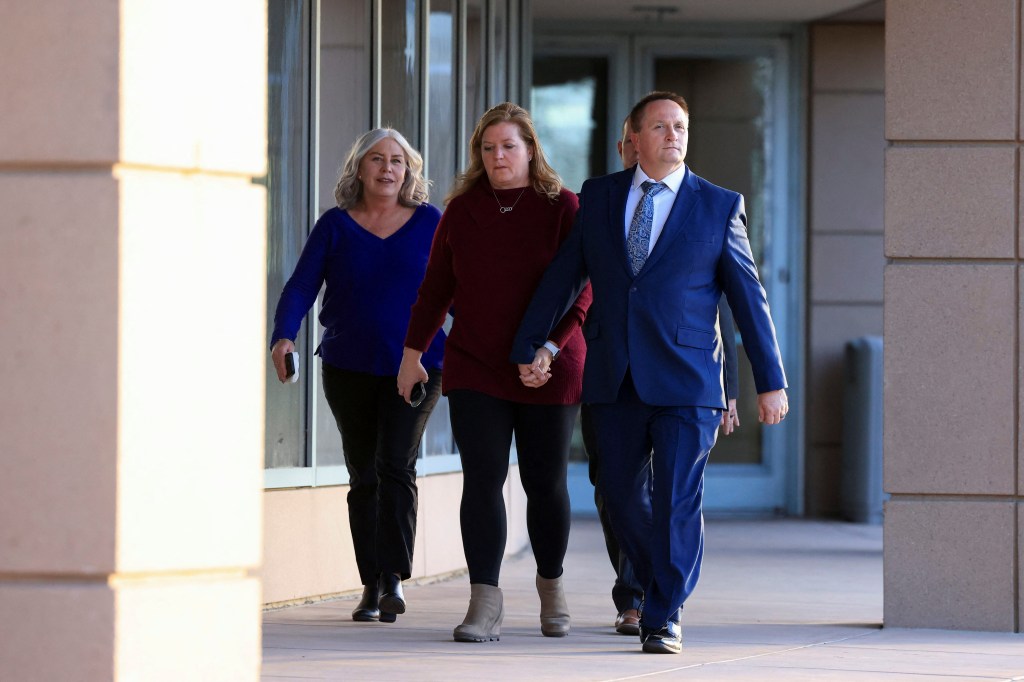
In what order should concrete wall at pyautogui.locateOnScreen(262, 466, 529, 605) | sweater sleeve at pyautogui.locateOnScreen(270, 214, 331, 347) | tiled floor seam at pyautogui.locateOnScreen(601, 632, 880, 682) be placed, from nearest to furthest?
tiled floor seam at pyautogui.locateOnScreen(601, 632, 880, 682) → sweater sleeve at pyautogui.locateOnScreen(270, 214, 331, 347) → concrete wall at pyautogui.locateOnScreen(262, 466, 529, 605)

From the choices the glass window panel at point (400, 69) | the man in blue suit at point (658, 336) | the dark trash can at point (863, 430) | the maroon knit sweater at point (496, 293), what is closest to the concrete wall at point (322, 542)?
the maroon knit sweater at point (496, 293)

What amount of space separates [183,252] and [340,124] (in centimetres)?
454

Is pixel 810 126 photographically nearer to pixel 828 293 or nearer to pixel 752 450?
pixel 828 293

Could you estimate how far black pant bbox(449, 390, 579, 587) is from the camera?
19.5 ft

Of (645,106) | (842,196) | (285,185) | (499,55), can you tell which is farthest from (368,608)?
(842,196)

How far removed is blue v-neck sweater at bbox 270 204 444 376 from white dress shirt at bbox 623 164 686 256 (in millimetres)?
1094

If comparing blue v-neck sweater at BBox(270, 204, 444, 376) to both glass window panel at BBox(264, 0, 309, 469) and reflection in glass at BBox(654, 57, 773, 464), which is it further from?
reflection in glass at BBox(654, 57, 773, 464)

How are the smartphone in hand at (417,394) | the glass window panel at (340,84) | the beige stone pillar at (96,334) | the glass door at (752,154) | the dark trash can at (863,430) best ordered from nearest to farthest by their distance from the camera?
1. the beige stone pillar at (96,334)
2. the smartphone in hand at (417,394)
3. the glass window panel at (340,84)
4. the dark trash can at (863,430)
5. the glass door at (752,154)

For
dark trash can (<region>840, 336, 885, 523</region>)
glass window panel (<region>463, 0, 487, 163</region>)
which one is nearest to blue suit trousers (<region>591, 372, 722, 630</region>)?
glass window panel (<region>463, 0, 487, 163</region>)

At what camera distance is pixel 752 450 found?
1276cm

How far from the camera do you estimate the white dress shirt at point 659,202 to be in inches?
226

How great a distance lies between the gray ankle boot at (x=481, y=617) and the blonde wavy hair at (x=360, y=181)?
1.61 meters

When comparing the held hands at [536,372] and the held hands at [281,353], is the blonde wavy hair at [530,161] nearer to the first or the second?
the held hands at [536,372]

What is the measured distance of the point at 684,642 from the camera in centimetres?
602
